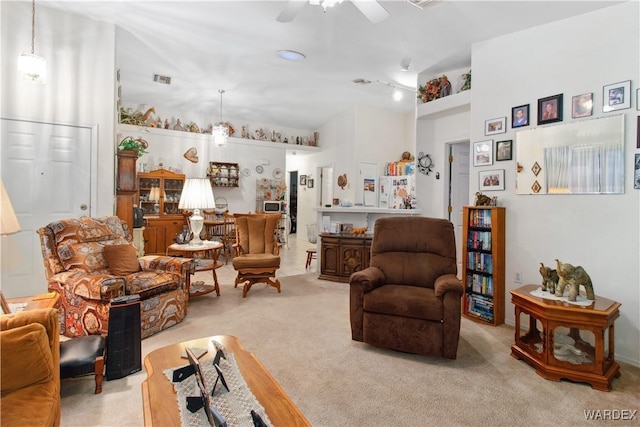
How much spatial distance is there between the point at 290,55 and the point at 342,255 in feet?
9.38

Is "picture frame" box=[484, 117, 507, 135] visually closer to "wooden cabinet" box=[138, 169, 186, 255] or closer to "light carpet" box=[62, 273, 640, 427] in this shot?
"light carpet" box=[62, 273, 640, 427]

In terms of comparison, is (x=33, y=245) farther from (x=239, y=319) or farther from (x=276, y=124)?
(x=276, y=124)

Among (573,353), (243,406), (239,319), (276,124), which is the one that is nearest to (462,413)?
(573,353)

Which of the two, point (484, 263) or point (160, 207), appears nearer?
point (484, 263)

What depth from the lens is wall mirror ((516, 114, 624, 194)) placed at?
2715 mm

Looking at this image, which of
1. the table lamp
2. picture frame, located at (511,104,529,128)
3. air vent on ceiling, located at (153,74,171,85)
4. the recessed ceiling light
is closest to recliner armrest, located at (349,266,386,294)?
the table lamp

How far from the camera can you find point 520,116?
A: 334 centimetres

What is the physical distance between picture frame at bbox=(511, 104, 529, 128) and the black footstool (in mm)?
4011

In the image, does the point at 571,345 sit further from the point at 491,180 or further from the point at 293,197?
the point at 293,197

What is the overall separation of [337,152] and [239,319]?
5.31 m

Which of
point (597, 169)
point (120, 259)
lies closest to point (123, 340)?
point (120, 259)

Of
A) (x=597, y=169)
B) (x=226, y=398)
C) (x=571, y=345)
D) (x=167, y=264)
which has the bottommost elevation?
(x=571, y=345)

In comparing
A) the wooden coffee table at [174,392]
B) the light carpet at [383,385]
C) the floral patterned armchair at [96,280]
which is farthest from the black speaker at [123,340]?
the wooden coffee table at [174,392]

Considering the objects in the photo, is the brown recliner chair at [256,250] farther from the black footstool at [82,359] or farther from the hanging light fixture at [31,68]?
the hanging light fixture at [31,68]
